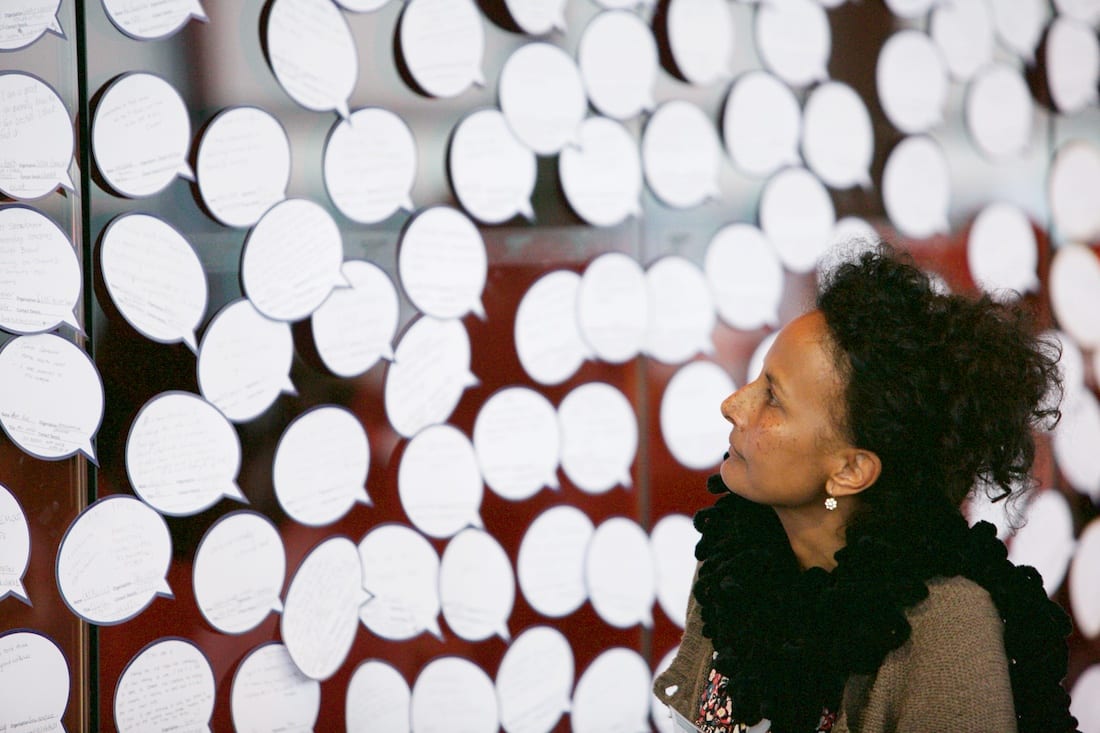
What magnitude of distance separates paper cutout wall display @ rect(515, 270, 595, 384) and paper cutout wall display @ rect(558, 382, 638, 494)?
7 cm

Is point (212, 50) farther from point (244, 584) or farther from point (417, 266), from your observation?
point (244, 584)

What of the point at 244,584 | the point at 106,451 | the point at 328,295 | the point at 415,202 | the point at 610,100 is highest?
the point at 610,100

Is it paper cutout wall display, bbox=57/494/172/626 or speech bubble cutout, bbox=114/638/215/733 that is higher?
paper cutout wall display, bbox=57/494/172/626

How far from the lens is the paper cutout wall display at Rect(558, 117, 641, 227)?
226cm

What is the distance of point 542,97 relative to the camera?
222 cm

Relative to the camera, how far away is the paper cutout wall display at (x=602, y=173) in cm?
226

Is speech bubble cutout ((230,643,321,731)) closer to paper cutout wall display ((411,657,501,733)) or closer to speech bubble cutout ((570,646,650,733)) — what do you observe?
paper cutout wall display ((411,657,501,733))

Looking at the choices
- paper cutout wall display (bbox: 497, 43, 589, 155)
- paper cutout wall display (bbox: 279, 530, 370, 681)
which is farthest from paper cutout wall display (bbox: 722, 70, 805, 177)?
paper cutout wall display (bbox: 279, 530, 370, 681)

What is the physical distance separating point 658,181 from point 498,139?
1.30ft

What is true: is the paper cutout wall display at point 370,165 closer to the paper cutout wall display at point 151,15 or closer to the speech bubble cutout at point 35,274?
the paper cutout wall display at point 151,15

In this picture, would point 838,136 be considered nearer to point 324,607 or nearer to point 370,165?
point 370,165

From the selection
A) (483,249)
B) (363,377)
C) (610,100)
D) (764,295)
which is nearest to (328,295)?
(363,377)

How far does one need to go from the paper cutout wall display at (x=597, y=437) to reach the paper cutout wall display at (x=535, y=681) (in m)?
0.36

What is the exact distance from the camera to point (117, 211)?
1823 mm
